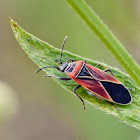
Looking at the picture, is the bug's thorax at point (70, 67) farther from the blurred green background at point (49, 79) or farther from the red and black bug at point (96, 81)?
the blurred green background at point (49, 79)

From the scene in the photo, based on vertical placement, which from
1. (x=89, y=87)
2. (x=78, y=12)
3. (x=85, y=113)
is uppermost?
(x=78, y=12)

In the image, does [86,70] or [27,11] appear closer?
[86,70]

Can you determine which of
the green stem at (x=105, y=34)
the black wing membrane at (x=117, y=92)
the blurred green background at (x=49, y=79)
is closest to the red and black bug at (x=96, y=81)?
the black wing membrane at (x=117, y=92)

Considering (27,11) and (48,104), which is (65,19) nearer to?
(27,11)

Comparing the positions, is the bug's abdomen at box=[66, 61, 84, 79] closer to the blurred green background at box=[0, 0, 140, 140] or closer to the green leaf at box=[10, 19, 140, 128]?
the green leaf at box=[10, 19, 140, 128]

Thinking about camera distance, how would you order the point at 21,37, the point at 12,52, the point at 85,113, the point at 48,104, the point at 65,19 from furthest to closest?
1. the point at 12,52
2. the point at 48,104
3. the point at 65,19
4. the point at 85,113
5. the point at 21,37

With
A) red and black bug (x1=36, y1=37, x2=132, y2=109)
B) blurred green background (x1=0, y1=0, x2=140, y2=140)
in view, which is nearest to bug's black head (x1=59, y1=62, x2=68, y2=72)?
red and black bug (x1=36, y1=37, x2=132, y2=109)

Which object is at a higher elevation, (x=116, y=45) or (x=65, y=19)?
(x=65, y=19)

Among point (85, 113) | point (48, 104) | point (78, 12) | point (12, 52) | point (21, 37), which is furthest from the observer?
point (12, 52)

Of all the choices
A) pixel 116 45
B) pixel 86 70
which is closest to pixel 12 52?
pixel 86 70
